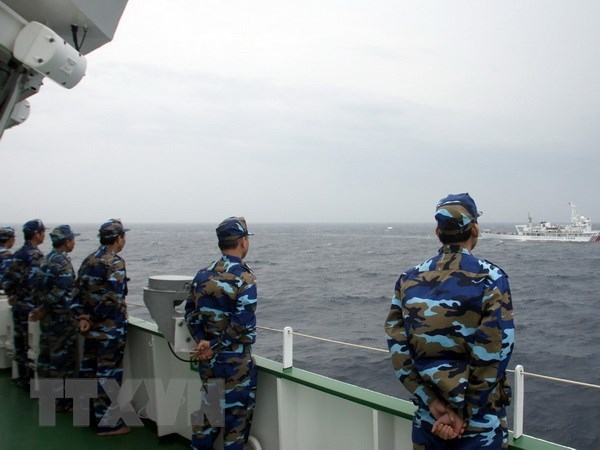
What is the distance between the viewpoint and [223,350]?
2857 millimetres

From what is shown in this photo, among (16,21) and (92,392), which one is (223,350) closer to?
(92,392)

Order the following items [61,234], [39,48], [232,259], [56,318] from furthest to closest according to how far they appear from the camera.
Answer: [56,318] < [61,234] < [232,259] < [39,48]

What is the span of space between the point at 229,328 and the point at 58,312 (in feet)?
7.26

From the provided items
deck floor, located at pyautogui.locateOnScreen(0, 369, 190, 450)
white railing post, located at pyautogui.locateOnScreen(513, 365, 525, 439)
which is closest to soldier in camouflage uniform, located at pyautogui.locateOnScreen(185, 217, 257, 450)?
deck floor, located at pyautogui.locateOnScreen(0, 369, 190, 450)

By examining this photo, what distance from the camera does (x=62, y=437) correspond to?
3.79 metres

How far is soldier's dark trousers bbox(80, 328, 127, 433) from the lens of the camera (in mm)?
3836

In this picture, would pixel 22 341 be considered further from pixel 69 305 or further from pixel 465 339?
pixel 465 339

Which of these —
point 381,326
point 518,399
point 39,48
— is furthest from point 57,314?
point 381,326

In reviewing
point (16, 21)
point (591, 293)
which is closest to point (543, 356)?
point (16, 21)

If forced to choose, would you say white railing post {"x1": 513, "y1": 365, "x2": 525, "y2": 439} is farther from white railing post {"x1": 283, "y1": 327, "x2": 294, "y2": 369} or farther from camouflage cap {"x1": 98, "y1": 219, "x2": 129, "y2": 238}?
camouflage cap {"x1": 98, "y1": 219, "x2": 129, "y2": 238}

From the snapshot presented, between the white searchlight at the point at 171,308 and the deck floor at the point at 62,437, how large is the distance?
105 centimetres

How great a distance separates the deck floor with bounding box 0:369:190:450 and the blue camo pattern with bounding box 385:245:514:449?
8.06 feet

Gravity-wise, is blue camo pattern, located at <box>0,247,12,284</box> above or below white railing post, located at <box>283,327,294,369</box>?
above

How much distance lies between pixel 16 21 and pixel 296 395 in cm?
271
